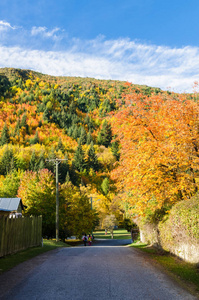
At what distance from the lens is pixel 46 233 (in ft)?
108

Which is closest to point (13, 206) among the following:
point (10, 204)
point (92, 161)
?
point (10, 204)

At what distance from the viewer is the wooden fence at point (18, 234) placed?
43.0ft

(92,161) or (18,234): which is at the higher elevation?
(92,161)

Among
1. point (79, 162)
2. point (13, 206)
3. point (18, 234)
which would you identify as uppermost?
point (79, 162)

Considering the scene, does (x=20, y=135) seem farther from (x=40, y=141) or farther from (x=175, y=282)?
(x=175, y=282)

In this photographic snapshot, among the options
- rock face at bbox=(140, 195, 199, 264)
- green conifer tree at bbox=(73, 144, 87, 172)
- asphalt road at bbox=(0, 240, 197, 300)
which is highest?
green conifer tree at bbox=(73, 144, 87, 172)

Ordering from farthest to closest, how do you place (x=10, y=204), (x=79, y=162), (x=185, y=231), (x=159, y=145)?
(x=79, y=162) < (x=10, y=204) < (x=159, y=145) < (x=185, y=231)

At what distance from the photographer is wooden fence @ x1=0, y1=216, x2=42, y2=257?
13.1 meters

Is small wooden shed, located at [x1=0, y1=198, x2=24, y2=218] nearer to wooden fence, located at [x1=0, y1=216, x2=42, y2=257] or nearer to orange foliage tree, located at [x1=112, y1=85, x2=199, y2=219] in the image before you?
wooden fence, located at [x1=0, y1=216, x2=42, y2=257]

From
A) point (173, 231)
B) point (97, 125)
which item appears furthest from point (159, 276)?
point (97, 125)

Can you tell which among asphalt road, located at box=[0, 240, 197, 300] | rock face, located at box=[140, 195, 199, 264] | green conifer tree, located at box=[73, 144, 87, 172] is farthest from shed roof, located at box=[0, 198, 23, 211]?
green conifer tree, located at box=[73, 144, 87, 172]

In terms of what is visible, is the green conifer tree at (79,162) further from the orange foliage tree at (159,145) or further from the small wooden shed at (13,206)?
the orange foliage tree at (159,145)

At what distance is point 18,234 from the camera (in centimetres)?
1574

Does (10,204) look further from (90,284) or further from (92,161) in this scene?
(92,161)
